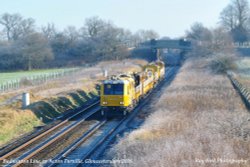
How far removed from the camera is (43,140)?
2173cm

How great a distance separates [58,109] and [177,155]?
18.5 m

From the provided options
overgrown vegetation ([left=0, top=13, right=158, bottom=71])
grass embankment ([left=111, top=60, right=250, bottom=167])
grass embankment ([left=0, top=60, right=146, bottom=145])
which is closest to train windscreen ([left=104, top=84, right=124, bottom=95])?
grass embankment ([left=111, top=60, right=250, bottom=167])

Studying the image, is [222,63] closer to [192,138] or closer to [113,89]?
[113,89]

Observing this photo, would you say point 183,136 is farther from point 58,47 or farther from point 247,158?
→ point 58,47

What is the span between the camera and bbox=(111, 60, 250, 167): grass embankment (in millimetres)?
13289

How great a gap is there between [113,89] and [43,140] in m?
7.63

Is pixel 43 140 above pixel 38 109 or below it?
below

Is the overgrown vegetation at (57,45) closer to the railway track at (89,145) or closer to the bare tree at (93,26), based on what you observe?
the bare tree at (93,26)

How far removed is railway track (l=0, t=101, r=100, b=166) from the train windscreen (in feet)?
7.83

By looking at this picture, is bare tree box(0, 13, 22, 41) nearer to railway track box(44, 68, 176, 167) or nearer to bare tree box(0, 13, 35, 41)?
bare tree box(0, 13, 35, 41)

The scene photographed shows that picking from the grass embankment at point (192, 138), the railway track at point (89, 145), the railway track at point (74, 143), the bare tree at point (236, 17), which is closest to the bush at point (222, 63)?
the grass embankment at point (192, 138)

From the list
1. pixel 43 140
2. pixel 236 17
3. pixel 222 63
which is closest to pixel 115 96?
pixel 43 140

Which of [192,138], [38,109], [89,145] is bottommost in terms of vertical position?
[89,145]

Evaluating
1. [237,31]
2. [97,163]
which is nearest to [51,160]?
[97,163]
